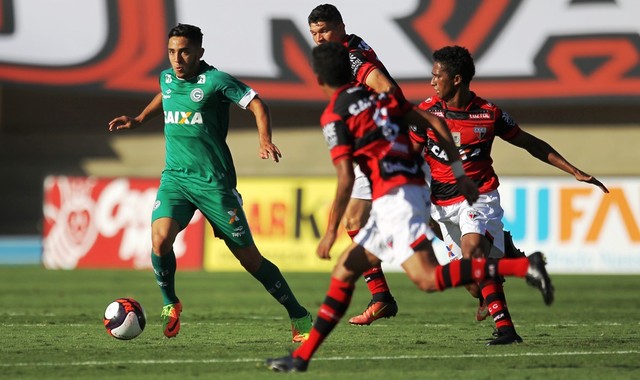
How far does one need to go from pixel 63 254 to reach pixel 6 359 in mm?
13713

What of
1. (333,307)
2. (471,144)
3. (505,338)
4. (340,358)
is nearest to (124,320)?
(340,358)

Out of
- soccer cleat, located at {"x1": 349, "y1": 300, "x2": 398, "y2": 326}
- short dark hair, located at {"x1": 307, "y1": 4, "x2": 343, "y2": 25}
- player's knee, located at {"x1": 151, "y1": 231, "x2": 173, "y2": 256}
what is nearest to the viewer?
player's knee, located at {"x1": 151, "y1": 231, "x2": 173, "y2": 256}

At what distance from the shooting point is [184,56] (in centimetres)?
876

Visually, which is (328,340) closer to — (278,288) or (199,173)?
(278,288)

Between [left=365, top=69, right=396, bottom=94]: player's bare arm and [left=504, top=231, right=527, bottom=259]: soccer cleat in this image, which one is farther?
[left=504, top=231, right=527, bottom=259]: soccer cleat

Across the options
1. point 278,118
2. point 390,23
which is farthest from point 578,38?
point 278,118

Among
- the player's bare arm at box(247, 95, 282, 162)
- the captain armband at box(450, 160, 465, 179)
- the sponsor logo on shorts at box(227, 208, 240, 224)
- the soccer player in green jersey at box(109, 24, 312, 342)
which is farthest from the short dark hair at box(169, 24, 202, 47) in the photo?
the captain armband at box(450, 160, 465, 179)

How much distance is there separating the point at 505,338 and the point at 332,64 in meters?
2.66

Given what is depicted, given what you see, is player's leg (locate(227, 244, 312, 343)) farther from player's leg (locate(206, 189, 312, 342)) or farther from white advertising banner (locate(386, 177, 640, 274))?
white advertising banner (locate(386, 177, 640, 274))

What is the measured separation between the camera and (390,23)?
925 inches

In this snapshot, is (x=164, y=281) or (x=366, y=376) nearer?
(x=366, y=376)

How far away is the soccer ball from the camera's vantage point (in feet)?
28.2

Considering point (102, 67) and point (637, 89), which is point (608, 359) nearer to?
point (637, 89)

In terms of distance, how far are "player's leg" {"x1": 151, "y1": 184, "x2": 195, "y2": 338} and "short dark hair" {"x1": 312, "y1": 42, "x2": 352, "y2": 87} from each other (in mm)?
2159
